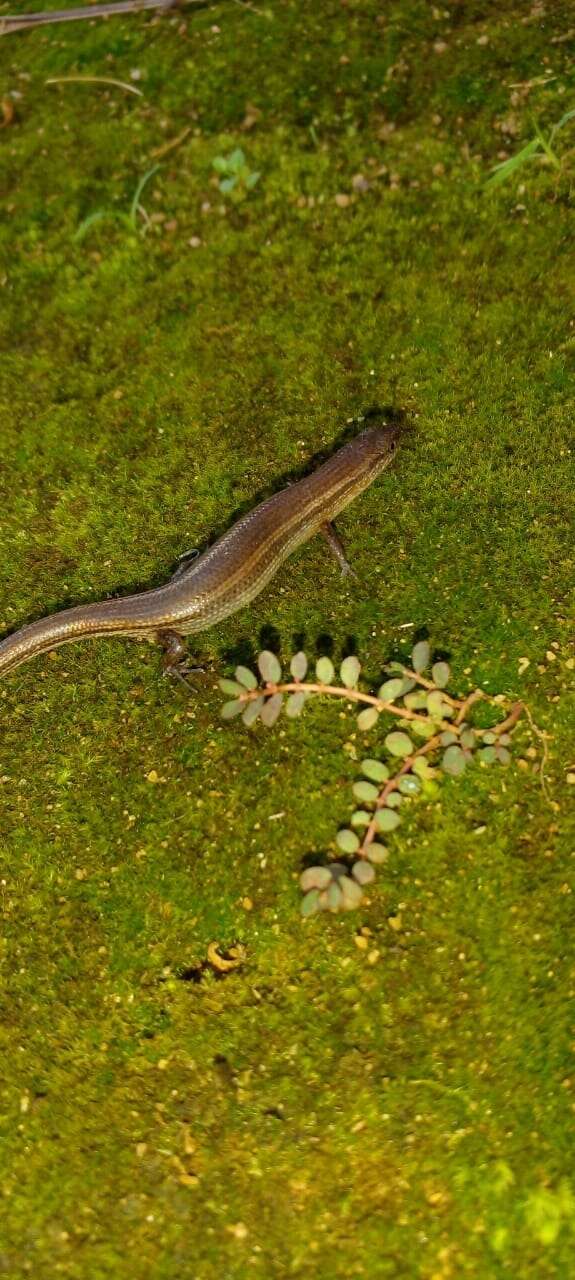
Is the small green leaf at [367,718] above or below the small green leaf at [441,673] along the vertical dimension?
below

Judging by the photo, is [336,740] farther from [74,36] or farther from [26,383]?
[74,36]

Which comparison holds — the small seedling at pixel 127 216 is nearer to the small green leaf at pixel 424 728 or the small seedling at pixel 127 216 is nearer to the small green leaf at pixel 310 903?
the small green leaf at pixel 424 728

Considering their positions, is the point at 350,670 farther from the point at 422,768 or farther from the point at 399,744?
the point at 422,768

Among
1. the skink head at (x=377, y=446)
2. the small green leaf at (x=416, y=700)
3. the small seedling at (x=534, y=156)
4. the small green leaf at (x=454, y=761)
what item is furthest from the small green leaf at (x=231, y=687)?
the small seedling at (x=534, y=156)

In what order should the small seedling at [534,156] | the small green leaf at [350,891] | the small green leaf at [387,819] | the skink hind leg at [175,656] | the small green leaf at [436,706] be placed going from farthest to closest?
the small seedling at [534,156]
the skink hind leg at [175,656]
the small green leaf at [436,706]
the small green leaf at [387,819]
the small green leaf at [350,891]

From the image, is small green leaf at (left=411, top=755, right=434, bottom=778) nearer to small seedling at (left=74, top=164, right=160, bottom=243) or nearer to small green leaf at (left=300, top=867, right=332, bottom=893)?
small green leaf at (left=300, top=867, right=332, bottom=893)

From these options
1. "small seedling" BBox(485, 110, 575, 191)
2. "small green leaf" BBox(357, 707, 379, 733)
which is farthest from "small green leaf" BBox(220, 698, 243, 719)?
"small seedling" BBox(485, 110, 575, 191)
